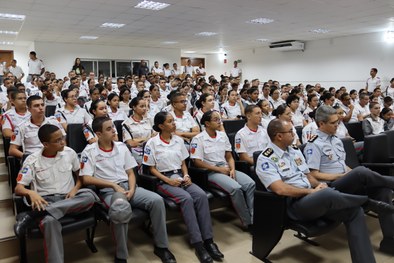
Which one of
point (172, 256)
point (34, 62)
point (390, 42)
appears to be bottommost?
point (172, 256)

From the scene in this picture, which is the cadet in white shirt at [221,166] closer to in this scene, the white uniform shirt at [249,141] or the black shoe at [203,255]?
the white uniform shirt at [249,141]

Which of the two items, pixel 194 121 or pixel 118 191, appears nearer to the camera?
pixel 118 191

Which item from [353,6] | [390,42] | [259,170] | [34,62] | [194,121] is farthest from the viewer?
[390,42]

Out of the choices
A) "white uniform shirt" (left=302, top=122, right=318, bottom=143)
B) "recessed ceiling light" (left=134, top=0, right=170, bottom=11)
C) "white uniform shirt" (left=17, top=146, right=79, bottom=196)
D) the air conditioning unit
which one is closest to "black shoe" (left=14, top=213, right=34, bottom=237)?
"white uniform shirt" (left=17, top=146, right=79, bottom=196)

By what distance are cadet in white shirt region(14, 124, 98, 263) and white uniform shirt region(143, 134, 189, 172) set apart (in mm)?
582

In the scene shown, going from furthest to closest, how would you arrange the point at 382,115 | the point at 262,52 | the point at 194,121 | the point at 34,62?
the point at 262,52 < the point at 34,62 < the point at 382,115 < the point at 194,121

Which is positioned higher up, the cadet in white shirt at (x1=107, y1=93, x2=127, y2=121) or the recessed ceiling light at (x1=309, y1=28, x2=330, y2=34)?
the recessed ceiling light at (x1=309, y1=28, x2=330, y2=34)

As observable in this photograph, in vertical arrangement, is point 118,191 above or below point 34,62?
below

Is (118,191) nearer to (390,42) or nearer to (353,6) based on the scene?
(353,6)

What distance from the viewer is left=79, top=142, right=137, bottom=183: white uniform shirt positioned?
7.82ft

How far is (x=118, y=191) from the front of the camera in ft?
7.55

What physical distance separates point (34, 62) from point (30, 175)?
851 centimetres

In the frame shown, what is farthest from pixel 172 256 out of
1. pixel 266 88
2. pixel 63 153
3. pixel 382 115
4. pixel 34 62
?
pixel 34 62

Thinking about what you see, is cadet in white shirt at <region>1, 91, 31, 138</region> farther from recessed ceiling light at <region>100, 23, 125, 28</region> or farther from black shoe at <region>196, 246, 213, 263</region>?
recessed ceiling light at <region>100, 23, 125, 28</region>
